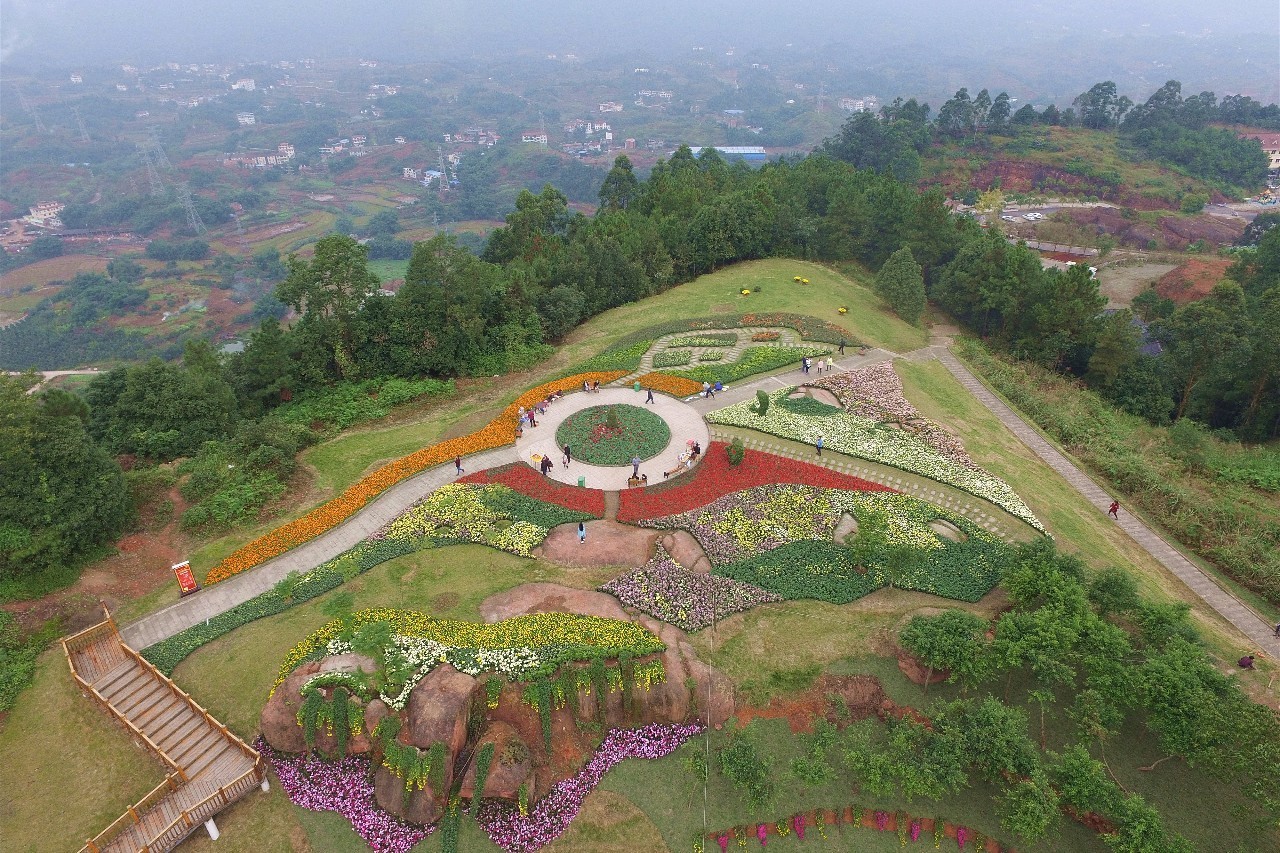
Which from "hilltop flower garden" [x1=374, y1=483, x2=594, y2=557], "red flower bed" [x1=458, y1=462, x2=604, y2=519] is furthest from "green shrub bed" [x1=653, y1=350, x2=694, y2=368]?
"hilltop flower garden" [x1=374, y1=483, x2=594, y2=557]

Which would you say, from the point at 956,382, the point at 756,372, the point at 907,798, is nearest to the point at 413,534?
the point at 907,798

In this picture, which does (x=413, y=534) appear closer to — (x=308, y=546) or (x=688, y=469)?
(x=308, y=546)

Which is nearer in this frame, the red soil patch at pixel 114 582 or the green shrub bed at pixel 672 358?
the red soil patch at pixel 114 582

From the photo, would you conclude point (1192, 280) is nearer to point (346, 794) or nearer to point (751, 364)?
point (751, 364)

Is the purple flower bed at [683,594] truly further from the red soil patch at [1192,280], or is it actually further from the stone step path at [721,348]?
the red soil patch at [1192,280]

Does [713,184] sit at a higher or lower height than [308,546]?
higher

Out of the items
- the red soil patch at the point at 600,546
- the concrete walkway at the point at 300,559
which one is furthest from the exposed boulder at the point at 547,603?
the concrete walkway at the point at 300,559
